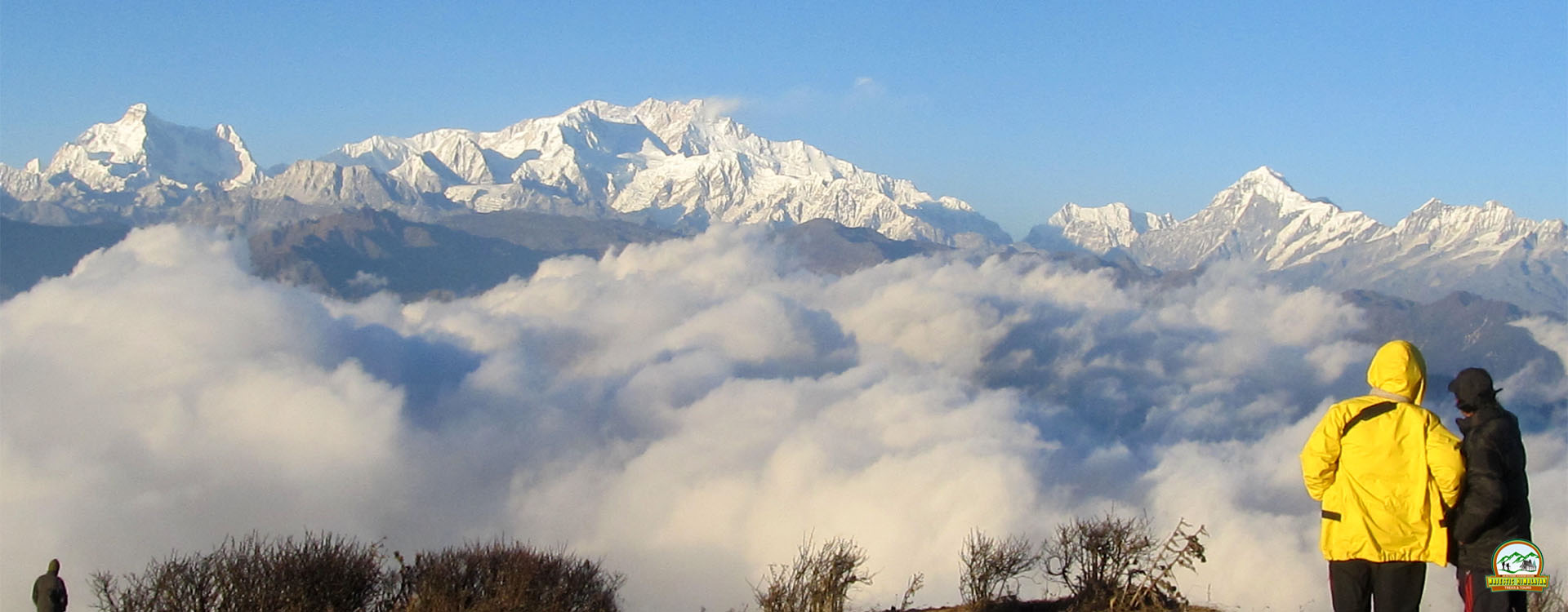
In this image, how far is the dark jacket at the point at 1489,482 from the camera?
1104 cm

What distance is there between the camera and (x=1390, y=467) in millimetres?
11250

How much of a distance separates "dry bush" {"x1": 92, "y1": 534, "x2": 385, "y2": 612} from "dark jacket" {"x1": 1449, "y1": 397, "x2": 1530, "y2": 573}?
20.9m

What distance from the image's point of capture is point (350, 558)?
26688 millimetres

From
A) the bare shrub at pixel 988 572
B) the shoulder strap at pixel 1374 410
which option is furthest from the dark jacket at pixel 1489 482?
the bare shrub at pixel 988 572

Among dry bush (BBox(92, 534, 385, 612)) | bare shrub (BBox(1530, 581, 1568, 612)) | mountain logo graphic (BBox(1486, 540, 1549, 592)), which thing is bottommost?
mountain logo graphic (BBox(1486, 540, 1549, 592))

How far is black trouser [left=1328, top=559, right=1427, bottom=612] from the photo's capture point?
37.7 ft

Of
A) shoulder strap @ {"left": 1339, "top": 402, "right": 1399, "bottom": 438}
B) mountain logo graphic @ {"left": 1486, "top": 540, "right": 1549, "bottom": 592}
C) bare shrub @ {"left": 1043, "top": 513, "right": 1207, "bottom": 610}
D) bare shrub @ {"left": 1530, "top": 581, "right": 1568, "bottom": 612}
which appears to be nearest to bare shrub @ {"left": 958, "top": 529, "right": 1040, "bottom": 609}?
bare shrub @ {"left": 1043, "top": 513, "right": 1207, "bottom": 610}

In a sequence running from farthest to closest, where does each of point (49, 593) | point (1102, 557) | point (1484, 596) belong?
point (1102, 557)
point (49, 593)
point (1484, 596)

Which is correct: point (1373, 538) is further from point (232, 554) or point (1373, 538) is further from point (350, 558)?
point (232, 554)

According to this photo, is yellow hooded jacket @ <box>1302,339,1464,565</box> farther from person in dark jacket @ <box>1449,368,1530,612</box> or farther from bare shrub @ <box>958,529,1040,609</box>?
bare shrub @ <box>958,529,1040,609</box>

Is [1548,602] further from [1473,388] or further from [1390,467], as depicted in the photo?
[1390,467]

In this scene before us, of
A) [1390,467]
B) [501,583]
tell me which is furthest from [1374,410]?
[501,583]

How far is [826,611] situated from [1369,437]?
11606 millimetres

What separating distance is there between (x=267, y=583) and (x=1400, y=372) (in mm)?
22101
